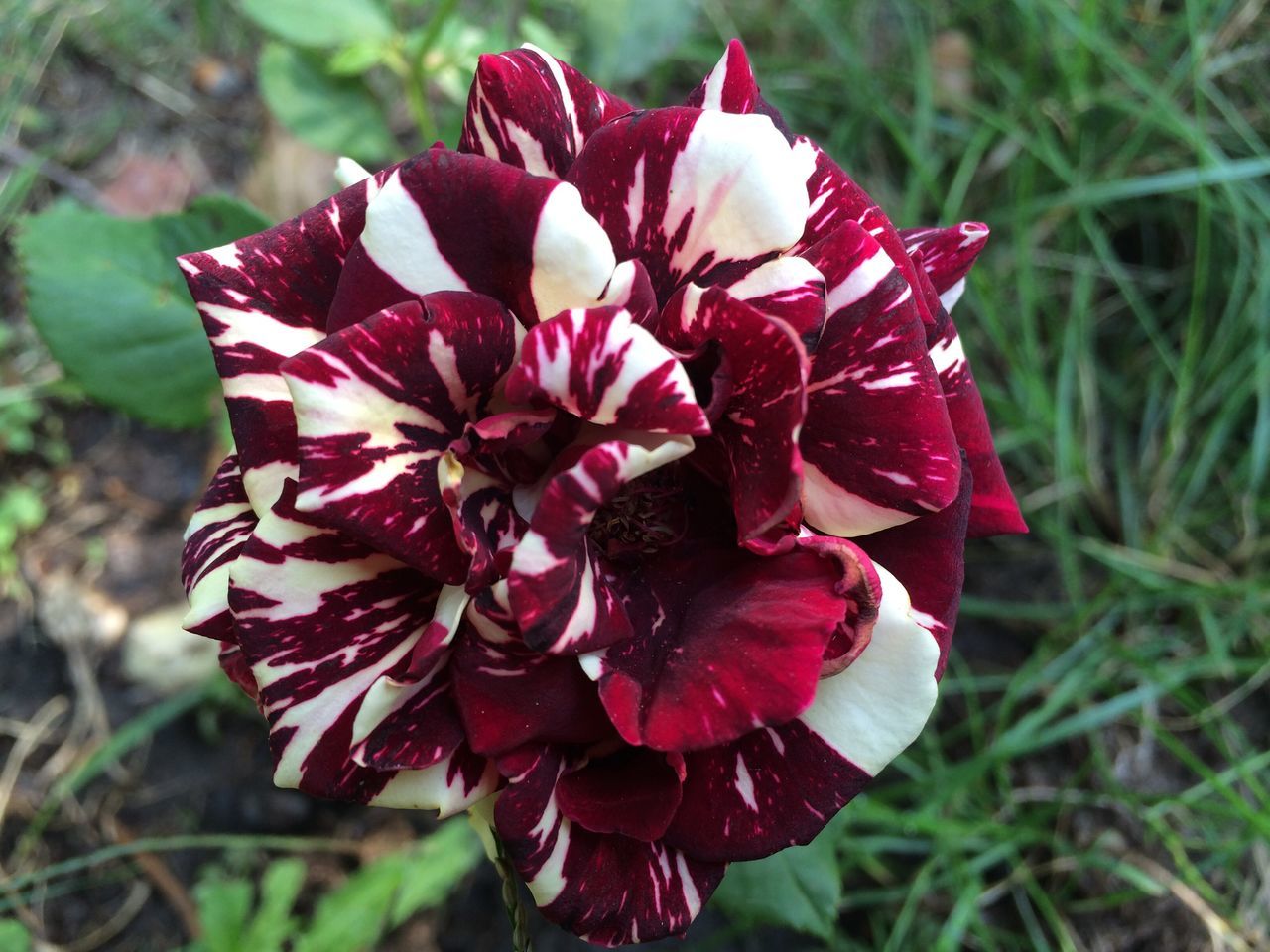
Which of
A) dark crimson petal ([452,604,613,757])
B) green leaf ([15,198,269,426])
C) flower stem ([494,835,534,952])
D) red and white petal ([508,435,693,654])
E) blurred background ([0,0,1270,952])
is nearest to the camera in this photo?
red and white petal ([508,435,693,654])

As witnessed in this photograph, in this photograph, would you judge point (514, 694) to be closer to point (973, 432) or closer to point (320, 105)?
point (973, 432)

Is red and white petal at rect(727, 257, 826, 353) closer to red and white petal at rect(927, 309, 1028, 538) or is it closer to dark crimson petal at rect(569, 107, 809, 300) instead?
dark crimson petal at rect(569, 107, 809, 300)

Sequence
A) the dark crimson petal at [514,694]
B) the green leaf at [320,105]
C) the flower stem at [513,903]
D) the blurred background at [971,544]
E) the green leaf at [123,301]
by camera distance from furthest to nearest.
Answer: the green leaf at [320,105]
the blurred background at [971,544]
the green leaf at [123,301]
the flower stem at [513,903]
the dark crimson petal at [514,694]

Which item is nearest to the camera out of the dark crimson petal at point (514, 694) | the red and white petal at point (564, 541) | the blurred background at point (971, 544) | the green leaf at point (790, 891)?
the red and white petal at point (564, 541)

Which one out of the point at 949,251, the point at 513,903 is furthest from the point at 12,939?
the point at 949,251

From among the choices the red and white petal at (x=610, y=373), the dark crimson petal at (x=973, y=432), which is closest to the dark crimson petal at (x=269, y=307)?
the red and white petal at (x=610, y=373)

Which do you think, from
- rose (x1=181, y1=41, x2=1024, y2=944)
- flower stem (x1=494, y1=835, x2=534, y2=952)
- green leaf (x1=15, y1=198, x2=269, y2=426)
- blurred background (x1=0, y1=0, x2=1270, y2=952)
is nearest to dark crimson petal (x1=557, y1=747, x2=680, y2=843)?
rose (x1=181, y1=41, x2=1024, y2=944)

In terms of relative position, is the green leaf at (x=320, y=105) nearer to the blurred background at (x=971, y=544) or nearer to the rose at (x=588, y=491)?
the blurred background at (x=971, y=544)
